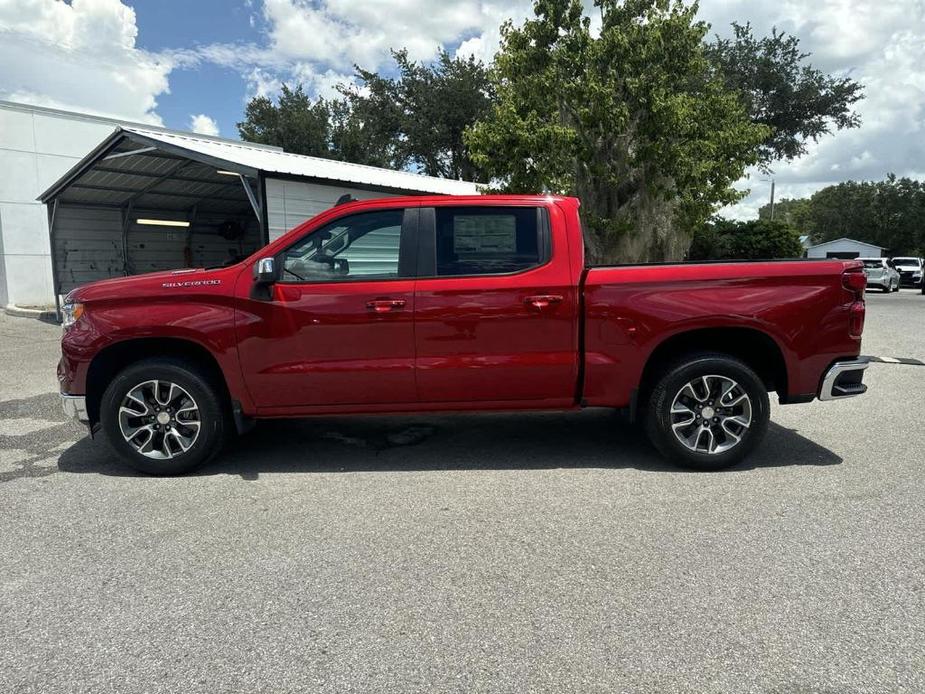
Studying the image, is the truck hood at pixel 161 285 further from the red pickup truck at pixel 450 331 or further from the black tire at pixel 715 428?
the black tire at pixel 715 428

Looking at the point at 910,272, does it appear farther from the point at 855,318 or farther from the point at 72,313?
the point at 72,313

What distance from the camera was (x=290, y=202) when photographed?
12.6 meters

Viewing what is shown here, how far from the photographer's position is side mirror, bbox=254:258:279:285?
4574mm

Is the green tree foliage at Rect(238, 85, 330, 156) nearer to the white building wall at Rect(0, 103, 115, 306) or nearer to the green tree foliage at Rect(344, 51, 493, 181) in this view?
the green tree foliage at Rect(344, 51, 493, 181)

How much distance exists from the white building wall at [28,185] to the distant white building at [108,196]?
3 cm

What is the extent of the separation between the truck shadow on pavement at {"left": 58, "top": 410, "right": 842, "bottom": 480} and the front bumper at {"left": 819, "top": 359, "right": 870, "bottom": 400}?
0.58 meters

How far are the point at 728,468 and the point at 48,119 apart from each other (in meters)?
21.2

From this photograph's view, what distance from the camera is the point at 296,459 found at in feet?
17.2

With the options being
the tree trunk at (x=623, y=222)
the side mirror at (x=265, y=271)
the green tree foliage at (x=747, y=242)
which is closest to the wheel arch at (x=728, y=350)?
the side mirror at (x=265, y=271)

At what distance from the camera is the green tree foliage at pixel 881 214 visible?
64.5 metres

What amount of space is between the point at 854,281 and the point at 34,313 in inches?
722

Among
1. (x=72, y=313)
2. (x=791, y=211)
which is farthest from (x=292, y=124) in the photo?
(x=791, y=211)

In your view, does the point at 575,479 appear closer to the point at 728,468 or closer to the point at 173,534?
the point at 728,468

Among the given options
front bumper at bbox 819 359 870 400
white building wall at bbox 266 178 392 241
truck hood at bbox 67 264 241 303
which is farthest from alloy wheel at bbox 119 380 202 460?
white building wall at bbox 266 178 392 241
